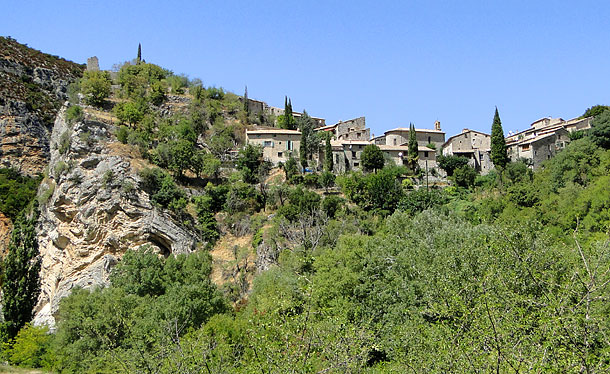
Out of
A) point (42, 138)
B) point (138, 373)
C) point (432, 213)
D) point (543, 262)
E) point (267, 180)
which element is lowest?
point (138, 373)

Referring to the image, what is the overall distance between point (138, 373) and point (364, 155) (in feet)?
171

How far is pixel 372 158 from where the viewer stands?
66.3 metres

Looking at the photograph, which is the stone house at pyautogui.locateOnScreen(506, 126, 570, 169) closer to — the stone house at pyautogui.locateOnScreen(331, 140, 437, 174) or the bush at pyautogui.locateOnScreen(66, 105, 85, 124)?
the stone house at pyautogui.locateOnScreen(331, 140, 437, 174)

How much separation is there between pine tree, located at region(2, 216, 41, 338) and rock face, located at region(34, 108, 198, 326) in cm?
104

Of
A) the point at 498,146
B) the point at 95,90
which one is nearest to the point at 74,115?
the point at 95,90

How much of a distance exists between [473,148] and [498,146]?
876 centimetres

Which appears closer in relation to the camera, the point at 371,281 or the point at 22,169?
the point at 371,281

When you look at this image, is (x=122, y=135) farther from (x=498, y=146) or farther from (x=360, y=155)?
(x=498, y=146)

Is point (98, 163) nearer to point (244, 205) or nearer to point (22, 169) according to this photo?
point (244, 205)

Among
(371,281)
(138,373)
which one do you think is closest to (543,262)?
(371,281)

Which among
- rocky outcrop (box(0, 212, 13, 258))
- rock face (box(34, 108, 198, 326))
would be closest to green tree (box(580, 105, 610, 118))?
rock face (box(34, 108, 198, 326))

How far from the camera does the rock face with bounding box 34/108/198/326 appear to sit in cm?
5062

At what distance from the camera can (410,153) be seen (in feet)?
227

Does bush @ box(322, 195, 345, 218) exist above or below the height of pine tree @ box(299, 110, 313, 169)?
below
